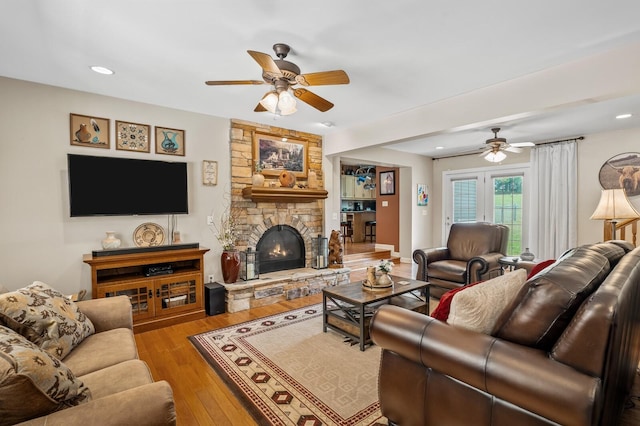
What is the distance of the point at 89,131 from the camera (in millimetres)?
3348

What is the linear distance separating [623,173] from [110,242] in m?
7.26

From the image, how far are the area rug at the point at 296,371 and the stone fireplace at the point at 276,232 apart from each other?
71 centimetres

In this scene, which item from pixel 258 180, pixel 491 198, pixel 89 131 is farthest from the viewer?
pixel 491 198

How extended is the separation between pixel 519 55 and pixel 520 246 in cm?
479

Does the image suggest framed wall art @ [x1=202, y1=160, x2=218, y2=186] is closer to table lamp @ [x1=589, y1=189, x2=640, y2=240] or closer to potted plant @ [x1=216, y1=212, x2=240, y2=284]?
potted plant @ [x1=216, y1=212, x2=240, y2=284]

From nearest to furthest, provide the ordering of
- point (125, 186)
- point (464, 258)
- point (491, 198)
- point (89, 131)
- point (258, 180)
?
point (89, 131)
point (125, 186)
point (258, 180)
point (464, 258)
point (491, 198)

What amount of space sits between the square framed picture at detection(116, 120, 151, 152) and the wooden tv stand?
1.24 m

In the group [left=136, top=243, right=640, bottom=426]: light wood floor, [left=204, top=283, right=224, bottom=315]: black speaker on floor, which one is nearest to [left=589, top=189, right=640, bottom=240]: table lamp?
[left=136, top=243, right=640, bottom=426]: light wood floor

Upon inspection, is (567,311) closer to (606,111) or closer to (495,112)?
(495,112)

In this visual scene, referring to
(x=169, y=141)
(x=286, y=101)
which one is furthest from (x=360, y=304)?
(x=169, y=141)

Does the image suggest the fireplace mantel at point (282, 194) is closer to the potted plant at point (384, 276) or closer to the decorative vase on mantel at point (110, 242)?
the decorative vase on mantel at point (110, 242)

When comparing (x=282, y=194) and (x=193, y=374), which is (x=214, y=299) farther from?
(x=282, y=194)

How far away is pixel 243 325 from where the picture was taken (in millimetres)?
3469

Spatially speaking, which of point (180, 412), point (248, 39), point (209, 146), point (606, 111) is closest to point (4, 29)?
point (248, 39)
